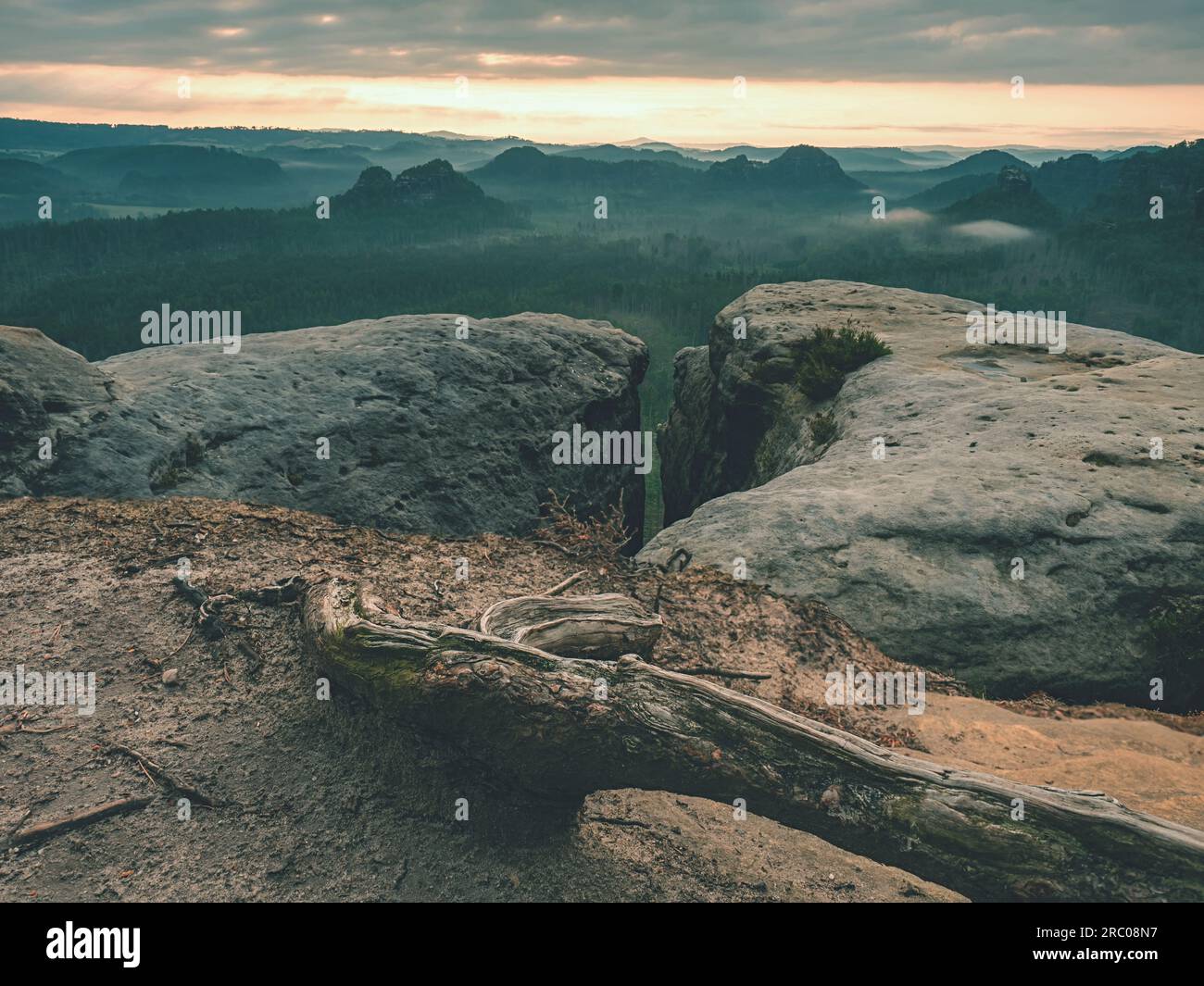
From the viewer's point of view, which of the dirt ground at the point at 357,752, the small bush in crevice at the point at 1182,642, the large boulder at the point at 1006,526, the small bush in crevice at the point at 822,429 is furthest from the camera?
the small bush in crevice at the point at 822,429

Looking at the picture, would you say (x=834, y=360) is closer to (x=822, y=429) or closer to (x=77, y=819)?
(x=822, y=429)

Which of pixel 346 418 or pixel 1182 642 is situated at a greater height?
pixel 346 418

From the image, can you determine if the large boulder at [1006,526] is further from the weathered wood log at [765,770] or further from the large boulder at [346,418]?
the large boulder at [346,418]

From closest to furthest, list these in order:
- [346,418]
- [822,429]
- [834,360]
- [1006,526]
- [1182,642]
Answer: [1182,642] < [1006,526] < [822,429] < [346,418] < [834,360]

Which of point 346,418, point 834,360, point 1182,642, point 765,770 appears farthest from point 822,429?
A: point 765,770

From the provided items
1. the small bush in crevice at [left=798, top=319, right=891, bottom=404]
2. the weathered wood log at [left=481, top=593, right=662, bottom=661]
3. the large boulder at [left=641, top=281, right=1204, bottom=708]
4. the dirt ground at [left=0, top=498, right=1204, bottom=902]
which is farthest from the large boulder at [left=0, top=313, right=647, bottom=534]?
the weathered wood log at [left=481, top=593, right=662, bottom=661]

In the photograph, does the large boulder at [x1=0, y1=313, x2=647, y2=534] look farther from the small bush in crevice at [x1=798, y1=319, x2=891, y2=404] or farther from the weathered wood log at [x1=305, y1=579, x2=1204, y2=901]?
the weathered wood log at [x1=305, y1=579, x2=1204, y2=901]

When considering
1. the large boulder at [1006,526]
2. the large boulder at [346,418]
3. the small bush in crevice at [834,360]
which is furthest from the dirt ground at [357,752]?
the small bush in crevice at [834,360]
